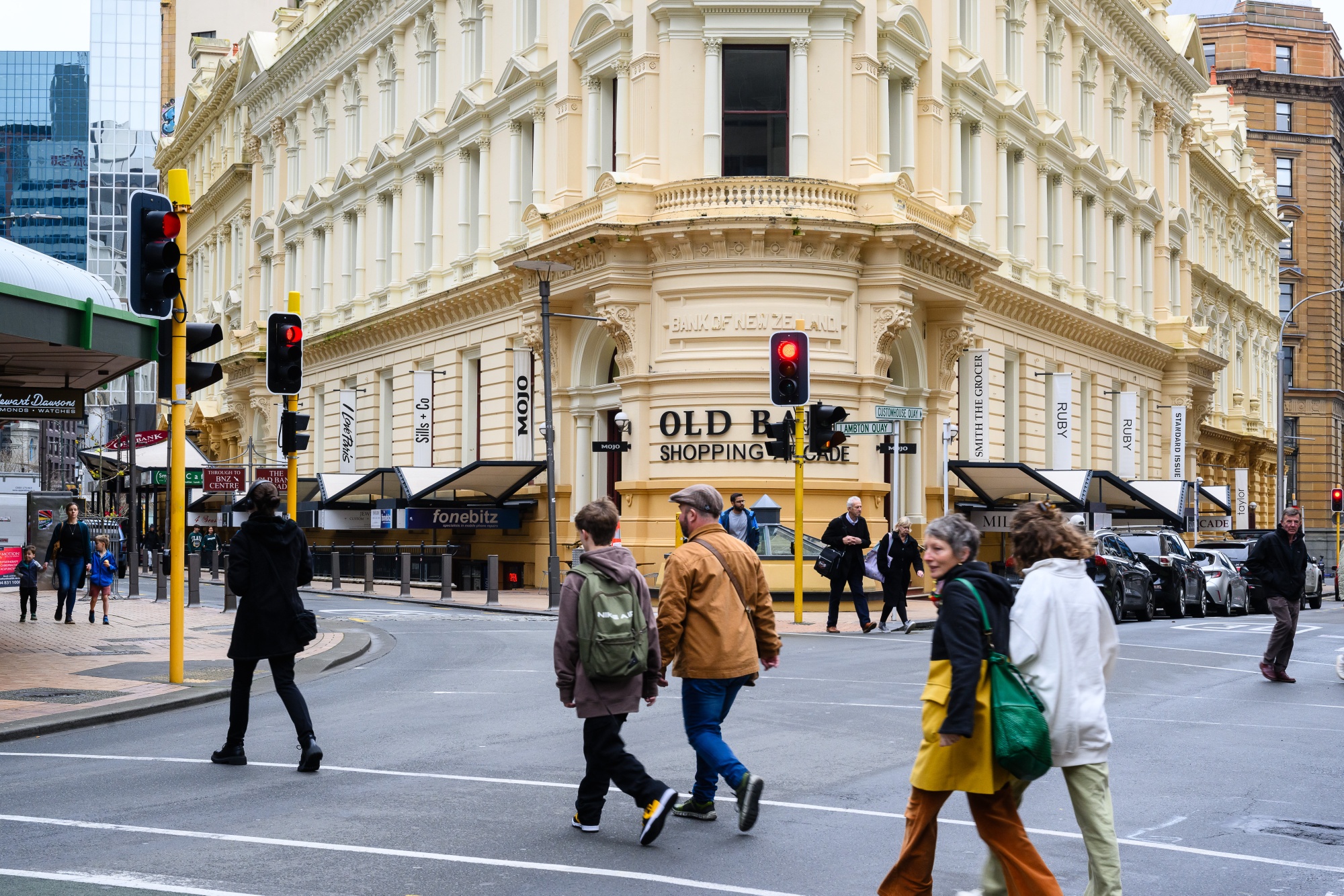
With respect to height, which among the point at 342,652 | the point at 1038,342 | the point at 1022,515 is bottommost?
the point at 342,652

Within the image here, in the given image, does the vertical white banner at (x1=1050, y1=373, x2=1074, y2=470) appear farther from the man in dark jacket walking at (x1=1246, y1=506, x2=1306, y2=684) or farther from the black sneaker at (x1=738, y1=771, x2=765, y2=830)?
the black sneaker at (x1=738, y1=771, x2=765, y2=830)

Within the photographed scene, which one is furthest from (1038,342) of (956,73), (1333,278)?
(1333,278)

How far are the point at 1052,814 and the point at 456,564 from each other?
28421 mm

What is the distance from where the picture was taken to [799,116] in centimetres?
2942

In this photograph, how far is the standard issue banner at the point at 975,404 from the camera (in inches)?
1417

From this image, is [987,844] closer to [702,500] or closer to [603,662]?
[603,662]

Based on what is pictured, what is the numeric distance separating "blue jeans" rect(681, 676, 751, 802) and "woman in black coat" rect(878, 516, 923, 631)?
1377 centimetres

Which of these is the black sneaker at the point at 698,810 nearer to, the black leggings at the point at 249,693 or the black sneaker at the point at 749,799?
the black sneaker at the point at 749,799

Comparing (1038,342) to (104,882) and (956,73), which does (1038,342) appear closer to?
(956,73)

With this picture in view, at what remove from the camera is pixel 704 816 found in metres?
8.18

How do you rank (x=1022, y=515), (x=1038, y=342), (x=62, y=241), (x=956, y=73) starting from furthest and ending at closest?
(x=62, y=241) → (x=1038, y=342) → (x=956, y=73) → (x=1022, y=515)

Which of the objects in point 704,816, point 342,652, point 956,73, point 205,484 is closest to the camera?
point 704,816

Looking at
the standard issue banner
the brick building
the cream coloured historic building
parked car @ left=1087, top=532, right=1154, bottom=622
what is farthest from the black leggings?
the brick building

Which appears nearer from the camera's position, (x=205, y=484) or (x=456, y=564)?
(x=205, y=484)
